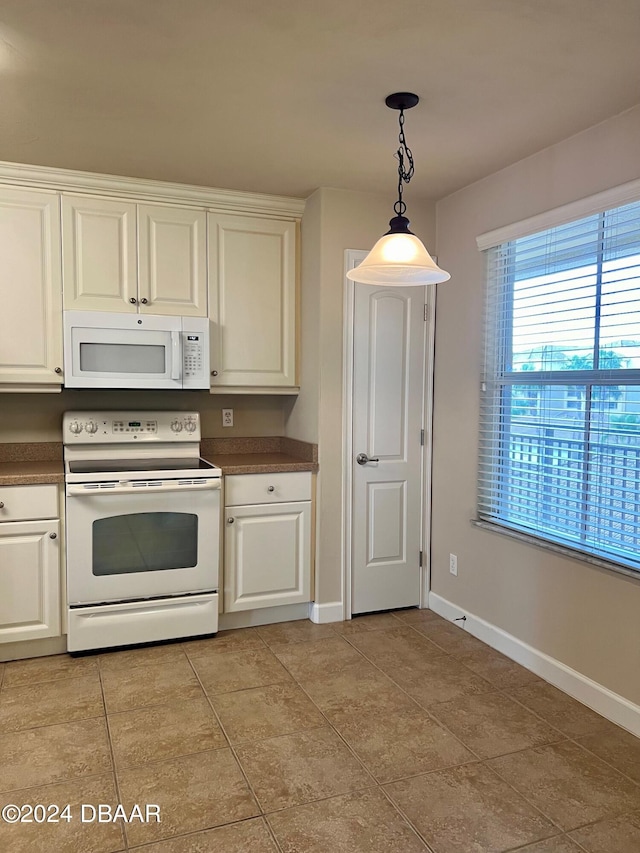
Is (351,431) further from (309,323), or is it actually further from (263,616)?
(263,616)

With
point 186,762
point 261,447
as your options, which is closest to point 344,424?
point 261,447

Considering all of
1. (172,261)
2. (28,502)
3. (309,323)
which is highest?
(172,261)

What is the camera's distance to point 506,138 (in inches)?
104

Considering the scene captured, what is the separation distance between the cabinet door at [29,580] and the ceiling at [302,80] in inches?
67.4

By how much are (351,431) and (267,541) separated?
74 cm

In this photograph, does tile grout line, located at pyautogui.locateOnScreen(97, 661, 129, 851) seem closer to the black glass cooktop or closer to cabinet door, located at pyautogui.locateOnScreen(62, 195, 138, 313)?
the black glass cooktop

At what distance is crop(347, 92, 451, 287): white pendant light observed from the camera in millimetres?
2080

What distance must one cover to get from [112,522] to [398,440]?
61.6 inches

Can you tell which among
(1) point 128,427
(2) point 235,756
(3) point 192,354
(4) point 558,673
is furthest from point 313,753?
(3) point 192,354

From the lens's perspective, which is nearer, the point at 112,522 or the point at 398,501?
the point at 112,522

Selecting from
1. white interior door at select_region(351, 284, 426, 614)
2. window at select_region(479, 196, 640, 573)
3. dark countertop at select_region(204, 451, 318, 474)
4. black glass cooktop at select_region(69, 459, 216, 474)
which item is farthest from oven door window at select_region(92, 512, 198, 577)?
window at select_region(479, 196, 640, 573)

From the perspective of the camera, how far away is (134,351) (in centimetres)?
321

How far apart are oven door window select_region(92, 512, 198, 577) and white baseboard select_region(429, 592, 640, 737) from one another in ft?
4.80

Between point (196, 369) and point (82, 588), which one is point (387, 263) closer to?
point (196, 369)
